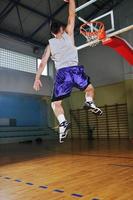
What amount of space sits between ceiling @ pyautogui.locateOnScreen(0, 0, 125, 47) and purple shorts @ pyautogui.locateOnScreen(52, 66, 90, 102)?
34.2 ft

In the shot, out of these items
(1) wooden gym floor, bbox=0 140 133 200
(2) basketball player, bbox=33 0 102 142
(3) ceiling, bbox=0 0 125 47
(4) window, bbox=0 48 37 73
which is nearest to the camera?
(2) basketball player, bbox=33 0 102 142

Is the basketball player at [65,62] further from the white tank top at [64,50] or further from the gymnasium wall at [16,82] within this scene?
the gymnasium wall at [16,82]

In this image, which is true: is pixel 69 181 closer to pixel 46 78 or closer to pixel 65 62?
pixel 65 62

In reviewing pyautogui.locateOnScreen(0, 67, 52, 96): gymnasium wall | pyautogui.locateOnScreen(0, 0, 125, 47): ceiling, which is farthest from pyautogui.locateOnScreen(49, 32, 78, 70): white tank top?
Answer: pyautogui.locateOnScreen(0, 67, 52, 96): gymnasium wall

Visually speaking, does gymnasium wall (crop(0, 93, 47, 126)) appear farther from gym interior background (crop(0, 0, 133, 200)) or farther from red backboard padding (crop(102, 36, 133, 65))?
red backboard padding (crop(102, 36, 133, 65))

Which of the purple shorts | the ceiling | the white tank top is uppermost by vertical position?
the ceiling

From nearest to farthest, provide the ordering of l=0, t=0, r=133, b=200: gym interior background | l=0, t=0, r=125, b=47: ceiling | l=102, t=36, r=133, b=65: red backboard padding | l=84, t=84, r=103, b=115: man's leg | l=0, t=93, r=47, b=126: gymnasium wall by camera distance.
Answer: l=84, t=84, r=103, b=115: man's leg < l=102, t=36, r=133, b=65: red backboard padding < l=0, t=0, r=125, b=47: ceiling < l=0, t=0, r=133, b=200: gym interior background < l=0, t=93, r=47, b=126: gymnasium wall

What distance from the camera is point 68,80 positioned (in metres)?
2.78

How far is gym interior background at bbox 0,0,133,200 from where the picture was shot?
1302 centimetres

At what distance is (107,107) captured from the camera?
1430 centimetres

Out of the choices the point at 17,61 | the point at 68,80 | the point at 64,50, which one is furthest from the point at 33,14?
the point at 68,80

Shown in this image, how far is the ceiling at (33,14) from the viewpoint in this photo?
40.7ft

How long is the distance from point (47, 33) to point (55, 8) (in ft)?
6.64

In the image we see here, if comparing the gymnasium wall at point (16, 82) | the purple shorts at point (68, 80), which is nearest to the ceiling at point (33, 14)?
the gymnasium wall at point (16, 82)
